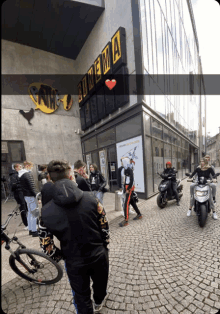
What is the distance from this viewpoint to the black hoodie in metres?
1.30

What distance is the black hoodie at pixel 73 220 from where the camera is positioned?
1305mm

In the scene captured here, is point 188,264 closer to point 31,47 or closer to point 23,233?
point 23,233

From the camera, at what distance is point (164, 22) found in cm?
905

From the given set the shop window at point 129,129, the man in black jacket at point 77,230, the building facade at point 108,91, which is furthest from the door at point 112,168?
the man in black jacket at point 77,230

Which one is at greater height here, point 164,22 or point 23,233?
point 164,22

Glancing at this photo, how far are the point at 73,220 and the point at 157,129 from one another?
7.63 m

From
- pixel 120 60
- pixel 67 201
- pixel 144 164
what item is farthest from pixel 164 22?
pixel 67 201

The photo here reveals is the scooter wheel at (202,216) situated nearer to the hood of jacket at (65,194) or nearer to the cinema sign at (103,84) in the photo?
the hood of jacket at (65,194)

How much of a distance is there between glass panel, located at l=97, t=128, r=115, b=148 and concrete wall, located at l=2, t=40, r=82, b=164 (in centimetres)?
333

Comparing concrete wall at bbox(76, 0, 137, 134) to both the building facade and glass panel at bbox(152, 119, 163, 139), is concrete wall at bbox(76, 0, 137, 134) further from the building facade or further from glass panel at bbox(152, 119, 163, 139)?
glass panel at bbox(152, 119, 163, 139)

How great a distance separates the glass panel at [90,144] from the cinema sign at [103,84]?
1179 millimetres

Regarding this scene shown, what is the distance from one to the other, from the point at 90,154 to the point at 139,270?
976cm

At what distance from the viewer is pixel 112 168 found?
30.0 feet

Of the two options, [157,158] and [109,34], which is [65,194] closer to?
[157,158]
